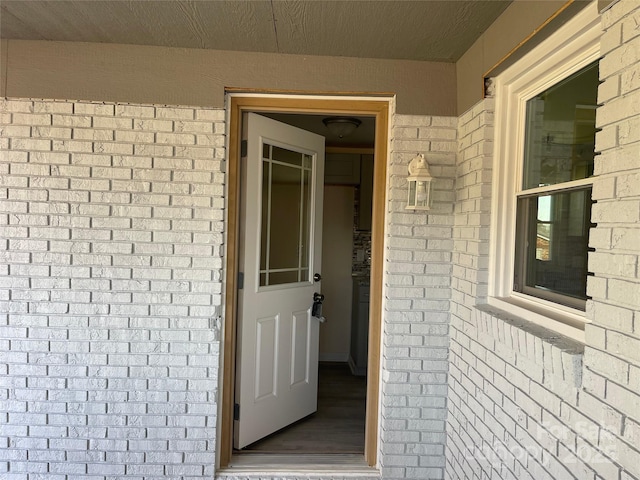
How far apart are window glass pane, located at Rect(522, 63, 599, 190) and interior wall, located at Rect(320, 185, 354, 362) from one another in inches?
97.3

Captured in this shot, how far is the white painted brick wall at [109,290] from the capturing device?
1.94 metres

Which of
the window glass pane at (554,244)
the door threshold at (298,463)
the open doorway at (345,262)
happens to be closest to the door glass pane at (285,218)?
the open doorway at (345,262)

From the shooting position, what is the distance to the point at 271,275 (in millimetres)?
2461

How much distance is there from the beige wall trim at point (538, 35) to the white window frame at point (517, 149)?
0.07 feet

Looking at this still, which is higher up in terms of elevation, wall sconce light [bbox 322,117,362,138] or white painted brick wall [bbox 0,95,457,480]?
wall sconce light [bbox 322,117,362,138]

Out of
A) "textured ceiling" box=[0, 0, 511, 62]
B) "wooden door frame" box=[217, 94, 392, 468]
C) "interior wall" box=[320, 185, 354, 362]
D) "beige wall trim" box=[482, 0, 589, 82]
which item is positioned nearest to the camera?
"beige wall trim" box=[482, 0, 589, 82]

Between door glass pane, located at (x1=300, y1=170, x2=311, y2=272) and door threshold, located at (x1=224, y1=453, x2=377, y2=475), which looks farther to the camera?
door glass pane, located at (x1=300, y1=170, x2=311, y2=272)

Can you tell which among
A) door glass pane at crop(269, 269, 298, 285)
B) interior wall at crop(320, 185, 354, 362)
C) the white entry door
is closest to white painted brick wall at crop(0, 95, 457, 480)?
the white entry door

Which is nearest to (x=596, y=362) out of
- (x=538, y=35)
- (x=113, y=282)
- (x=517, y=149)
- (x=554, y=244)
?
(x=554, y=244)

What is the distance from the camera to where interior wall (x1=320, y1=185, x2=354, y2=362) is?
4.01 meters

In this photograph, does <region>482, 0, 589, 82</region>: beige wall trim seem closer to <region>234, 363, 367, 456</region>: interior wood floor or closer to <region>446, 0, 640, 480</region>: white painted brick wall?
<region>446, 0, 640, 480</region>: white painted brick wall

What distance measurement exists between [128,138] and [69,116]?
33 cm

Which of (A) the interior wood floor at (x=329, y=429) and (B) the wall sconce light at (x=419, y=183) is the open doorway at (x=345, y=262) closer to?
(A) the interior wood floor at (x=329, y=429)

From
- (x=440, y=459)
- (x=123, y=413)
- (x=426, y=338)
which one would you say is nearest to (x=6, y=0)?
(x=123, y=413)
